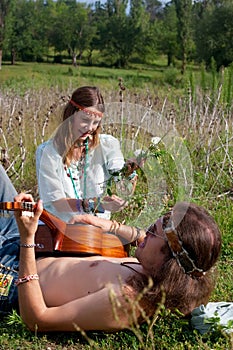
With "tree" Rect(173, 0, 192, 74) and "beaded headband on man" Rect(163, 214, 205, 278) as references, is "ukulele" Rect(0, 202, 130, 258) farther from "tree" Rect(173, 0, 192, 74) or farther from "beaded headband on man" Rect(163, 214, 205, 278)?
"tree" Rect(173, 0, 192, 74)

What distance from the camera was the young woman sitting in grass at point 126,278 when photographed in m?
2.23

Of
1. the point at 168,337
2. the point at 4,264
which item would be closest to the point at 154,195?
the point at 168,337

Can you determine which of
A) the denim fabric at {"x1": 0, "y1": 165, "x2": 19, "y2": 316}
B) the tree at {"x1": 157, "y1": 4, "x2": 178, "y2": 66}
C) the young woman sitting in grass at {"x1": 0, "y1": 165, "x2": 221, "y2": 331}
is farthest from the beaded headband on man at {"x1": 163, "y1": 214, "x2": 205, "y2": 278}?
the tree at {"x1": 157, "y1": 4, "x2": 178, "y2": 66}

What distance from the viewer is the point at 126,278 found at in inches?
93.5

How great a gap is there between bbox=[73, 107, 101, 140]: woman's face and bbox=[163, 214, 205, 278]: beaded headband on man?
0.71 m

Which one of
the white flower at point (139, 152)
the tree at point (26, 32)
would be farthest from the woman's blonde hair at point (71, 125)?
the tree at point (26, 32)

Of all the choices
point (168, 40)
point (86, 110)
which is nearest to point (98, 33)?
point (168, 40)

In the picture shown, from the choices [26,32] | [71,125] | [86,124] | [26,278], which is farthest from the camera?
[26,32]

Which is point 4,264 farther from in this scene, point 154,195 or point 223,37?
point 223,37

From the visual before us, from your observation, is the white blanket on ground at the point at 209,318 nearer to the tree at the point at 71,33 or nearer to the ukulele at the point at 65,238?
the ukulele at the point at 65,238

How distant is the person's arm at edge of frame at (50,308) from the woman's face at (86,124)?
566mm

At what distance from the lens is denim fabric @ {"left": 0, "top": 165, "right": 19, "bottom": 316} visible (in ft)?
8.60

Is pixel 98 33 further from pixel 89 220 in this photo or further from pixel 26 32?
pixel 89 220

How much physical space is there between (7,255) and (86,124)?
2.71 feet
